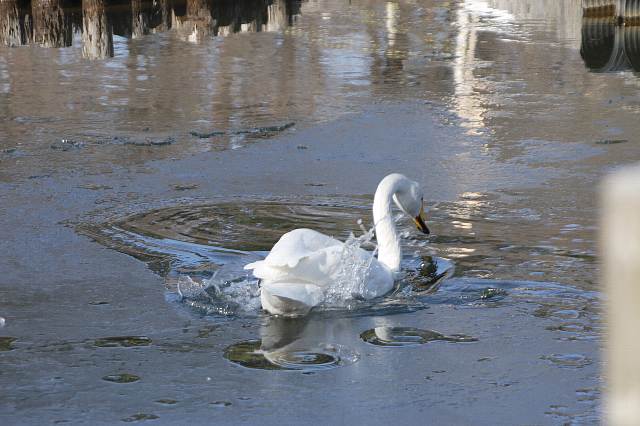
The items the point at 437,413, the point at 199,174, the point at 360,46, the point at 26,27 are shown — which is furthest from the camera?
the point at 26,27

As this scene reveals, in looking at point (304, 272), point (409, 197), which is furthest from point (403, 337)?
point (409, 197)

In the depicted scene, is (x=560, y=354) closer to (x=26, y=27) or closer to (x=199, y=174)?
(x=199, y=174)

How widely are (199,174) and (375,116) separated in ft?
10.6

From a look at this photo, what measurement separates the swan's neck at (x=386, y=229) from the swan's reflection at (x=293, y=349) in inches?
33.1

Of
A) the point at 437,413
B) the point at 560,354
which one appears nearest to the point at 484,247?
the point at 560,354

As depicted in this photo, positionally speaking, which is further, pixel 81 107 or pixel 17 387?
pixel 81 107

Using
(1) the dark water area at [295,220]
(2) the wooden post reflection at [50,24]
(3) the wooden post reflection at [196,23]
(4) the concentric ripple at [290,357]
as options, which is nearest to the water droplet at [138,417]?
(1) the dark water area at [295,220]

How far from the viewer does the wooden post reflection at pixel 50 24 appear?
18719 mm

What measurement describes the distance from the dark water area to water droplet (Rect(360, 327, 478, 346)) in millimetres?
17

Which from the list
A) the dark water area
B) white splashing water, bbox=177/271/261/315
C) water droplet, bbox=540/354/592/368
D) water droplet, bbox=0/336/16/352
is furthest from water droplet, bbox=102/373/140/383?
water droplet, bbox=540/354/592/368

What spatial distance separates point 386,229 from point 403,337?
1.07m

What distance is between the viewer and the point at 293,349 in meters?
5.74

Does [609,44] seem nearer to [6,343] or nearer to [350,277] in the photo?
[350,277]

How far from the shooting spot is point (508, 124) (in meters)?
11.9
